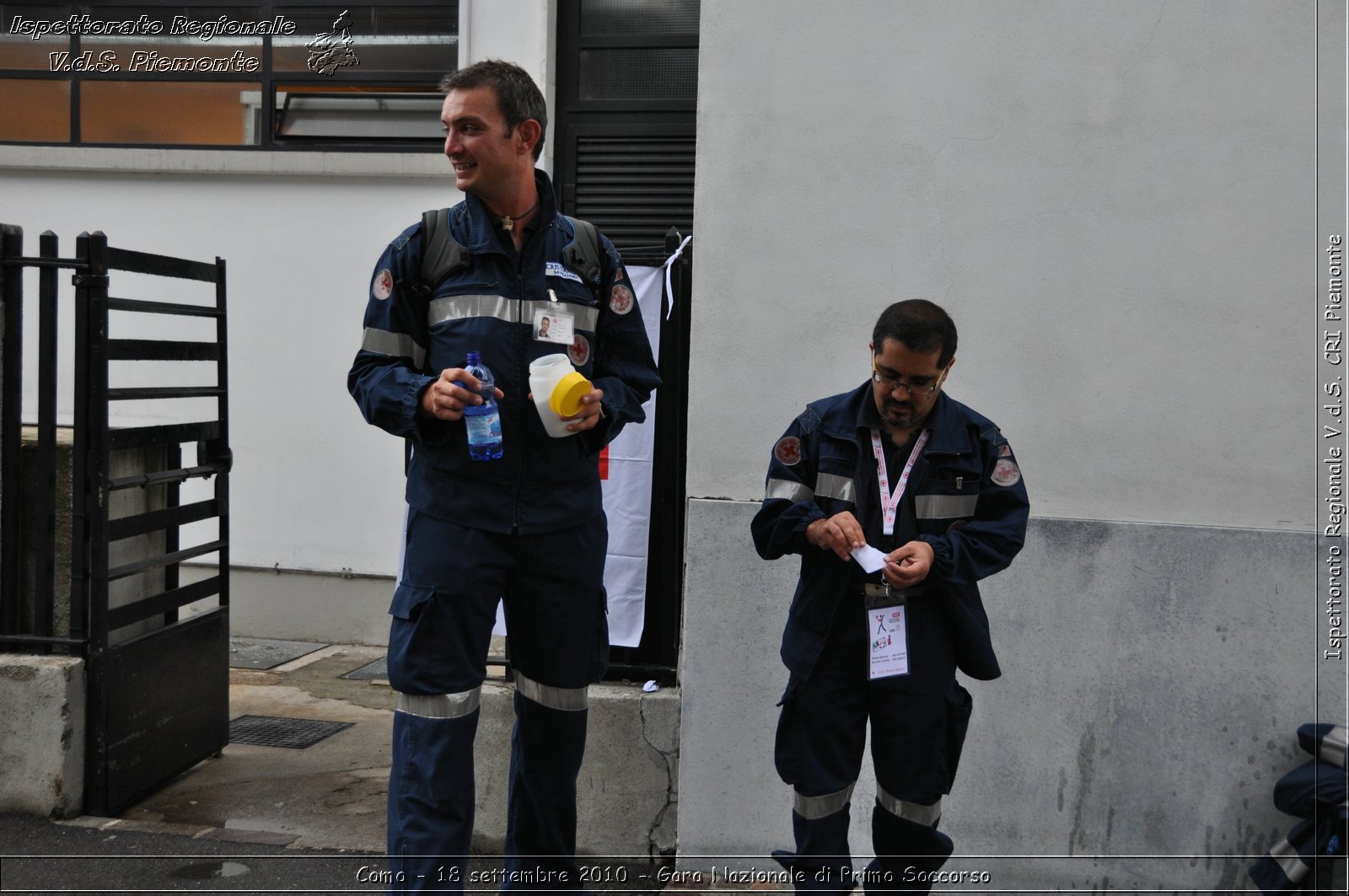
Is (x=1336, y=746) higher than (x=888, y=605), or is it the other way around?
(x=888, y=605)

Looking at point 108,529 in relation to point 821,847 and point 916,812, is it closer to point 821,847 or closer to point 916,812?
point 821,847

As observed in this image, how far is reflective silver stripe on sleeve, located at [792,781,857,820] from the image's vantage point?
3.51m

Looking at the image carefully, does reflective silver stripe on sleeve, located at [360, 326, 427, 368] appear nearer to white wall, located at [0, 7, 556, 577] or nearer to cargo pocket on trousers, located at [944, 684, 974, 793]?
cargo pocket on trousers, located at [944, 684, 974, 793]

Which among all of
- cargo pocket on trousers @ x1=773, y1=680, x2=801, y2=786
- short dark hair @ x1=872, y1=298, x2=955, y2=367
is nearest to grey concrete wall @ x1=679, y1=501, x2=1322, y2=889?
cargo pocket on trousers @ x1=773, y1=680, x2=801, y2=786

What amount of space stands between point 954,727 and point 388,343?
1.97 m

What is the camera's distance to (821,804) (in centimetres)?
351

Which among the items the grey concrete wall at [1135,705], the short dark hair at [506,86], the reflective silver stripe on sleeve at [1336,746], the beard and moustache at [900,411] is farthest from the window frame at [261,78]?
the reflective silver stripe on sleeve at [1336,746]

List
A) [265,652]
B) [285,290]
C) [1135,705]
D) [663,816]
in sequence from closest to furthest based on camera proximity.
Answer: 1. [1135,705]
2. [663,816]
3. [265,652]
4. [285,290]

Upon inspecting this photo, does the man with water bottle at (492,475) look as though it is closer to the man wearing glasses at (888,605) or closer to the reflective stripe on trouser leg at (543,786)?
the reflective stripe on trouser leg at (543,786)

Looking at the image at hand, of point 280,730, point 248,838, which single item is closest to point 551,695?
point 248,838

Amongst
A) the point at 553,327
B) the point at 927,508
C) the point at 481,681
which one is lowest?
the point at 481,681

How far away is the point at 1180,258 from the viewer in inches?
172

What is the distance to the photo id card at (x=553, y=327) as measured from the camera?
3.45 m

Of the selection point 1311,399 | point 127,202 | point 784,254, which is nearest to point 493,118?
point 784,254
